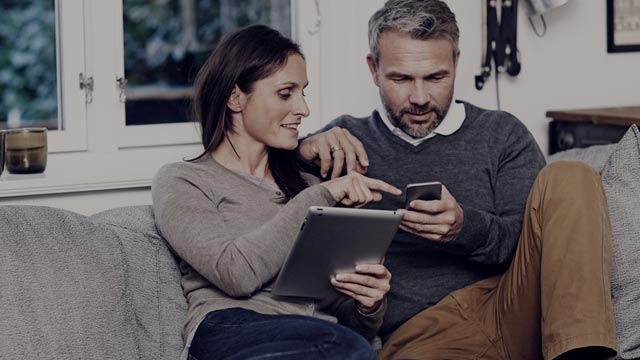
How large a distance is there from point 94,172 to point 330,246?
0.91 m

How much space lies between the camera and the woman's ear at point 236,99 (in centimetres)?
222

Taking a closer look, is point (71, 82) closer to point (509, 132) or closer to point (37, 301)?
point (37, 301)

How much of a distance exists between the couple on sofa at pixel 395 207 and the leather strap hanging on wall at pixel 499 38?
23.5 inches

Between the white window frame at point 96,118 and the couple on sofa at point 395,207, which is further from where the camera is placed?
the white window frame at point 96,118

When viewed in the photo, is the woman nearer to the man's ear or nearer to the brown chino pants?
the brown chino pants

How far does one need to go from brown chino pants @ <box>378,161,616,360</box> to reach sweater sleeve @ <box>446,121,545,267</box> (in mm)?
66

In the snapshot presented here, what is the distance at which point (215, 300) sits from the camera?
2049 mm

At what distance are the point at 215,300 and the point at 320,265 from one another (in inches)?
9.2

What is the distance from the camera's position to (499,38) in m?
3.08

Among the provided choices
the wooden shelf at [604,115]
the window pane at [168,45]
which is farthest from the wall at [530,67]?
the window pane at [168,45]

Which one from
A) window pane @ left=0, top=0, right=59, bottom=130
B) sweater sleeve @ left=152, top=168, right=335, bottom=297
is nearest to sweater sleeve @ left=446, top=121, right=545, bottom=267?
sweater sleeve @ left=152, top=168, right=335, bottom=297

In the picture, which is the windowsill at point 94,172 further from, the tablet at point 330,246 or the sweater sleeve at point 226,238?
the tablet at point 330,246

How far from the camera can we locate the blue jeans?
176 centimetres

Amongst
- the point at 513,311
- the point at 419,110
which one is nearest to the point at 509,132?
the point at 419,110
